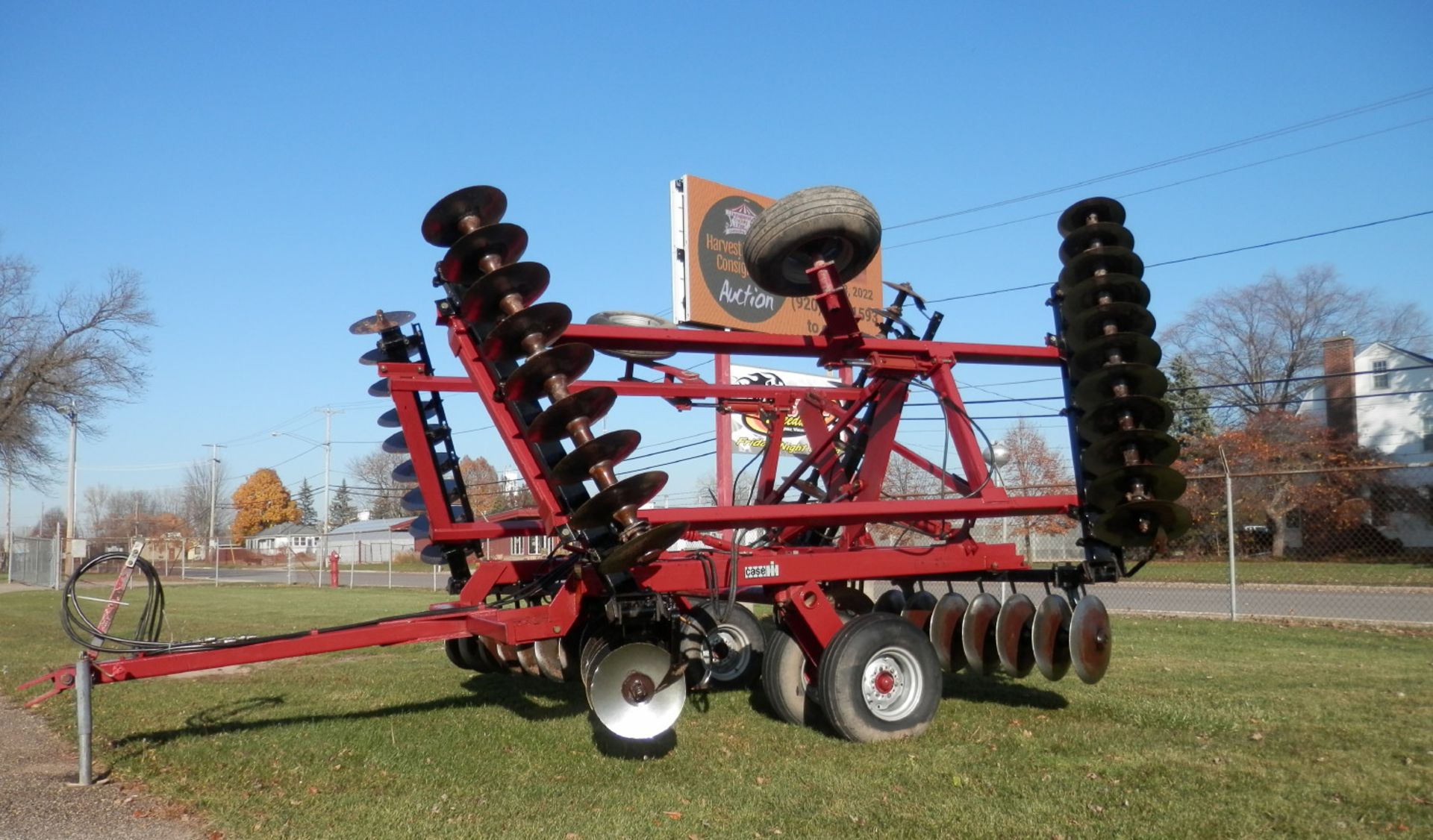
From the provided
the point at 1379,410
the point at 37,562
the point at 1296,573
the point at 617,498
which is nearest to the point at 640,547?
the point at 617,498

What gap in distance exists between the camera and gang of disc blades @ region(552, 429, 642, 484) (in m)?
5.87

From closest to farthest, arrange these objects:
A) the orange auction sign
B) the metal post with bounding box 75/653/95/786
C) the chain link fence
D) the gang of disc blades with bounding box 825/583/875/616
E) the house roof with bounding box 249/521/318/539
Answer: the metal post with bounding box 75/653/95/786
the gang of disc blades with bounding box 825/583/875/616
the orange auction sign
the chain link fence
the house roof with bounding box 249/521/318/539

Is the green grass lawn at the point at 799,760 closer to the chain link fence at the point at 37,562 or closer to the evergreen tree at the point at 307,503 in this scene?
the chain link fence at the point at 37,562

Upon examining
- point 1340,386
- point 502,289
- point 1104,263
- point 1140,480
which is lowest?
point 1140,480

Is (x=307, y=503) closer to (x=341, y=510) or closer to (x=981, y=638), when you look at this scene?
(x=341, y=510)

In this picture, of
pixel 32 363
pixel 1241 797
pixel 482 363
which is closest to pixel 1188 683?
pixel 1241 797

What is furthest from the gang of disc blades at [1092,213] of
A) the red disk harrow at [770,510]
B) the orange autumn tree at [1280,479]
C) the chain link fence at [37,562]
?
the chain link fence at [37,562]

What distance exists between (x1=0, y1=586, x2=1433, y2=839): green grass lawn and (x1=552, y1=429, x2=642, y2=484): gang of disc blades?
1.69 meters

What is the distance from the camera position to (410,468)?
856cm

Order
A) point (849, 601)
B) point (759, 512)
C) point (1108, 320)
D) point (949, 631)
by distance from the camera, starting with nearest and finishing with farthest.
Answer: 1. point (759, 512)
2. point (1108, 320)
3. point (949, 631)
4. point (849, 601)

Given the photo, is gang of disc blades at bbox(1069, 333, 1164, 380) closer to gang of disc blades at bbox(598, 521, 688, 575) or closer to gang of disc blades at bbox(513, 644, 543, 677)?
gang of disc blades at bbox(598, 521, 688, 575)

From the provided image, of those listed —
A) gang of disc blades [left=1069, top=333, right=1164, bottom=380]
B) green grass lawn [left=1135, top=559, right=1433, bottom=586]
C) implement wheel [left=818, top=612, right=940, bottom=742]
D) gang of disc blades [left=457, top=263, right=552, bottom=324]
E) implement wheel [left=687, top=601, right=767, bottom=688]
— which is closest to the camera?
gang of disc blades [left=457, top=263, right=552, bottom=324]

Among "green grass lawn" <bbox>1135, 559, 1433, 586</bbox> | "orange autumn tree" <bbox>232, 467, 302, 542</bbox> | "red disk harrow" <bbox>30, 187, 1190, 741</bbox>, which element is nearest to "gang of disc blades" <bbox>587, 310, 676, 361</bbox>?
"red disk harrow" <bbox>30, 187, 1190, 741</bbox>

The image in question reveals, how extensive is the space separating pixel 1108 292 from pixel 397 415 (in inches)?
206
